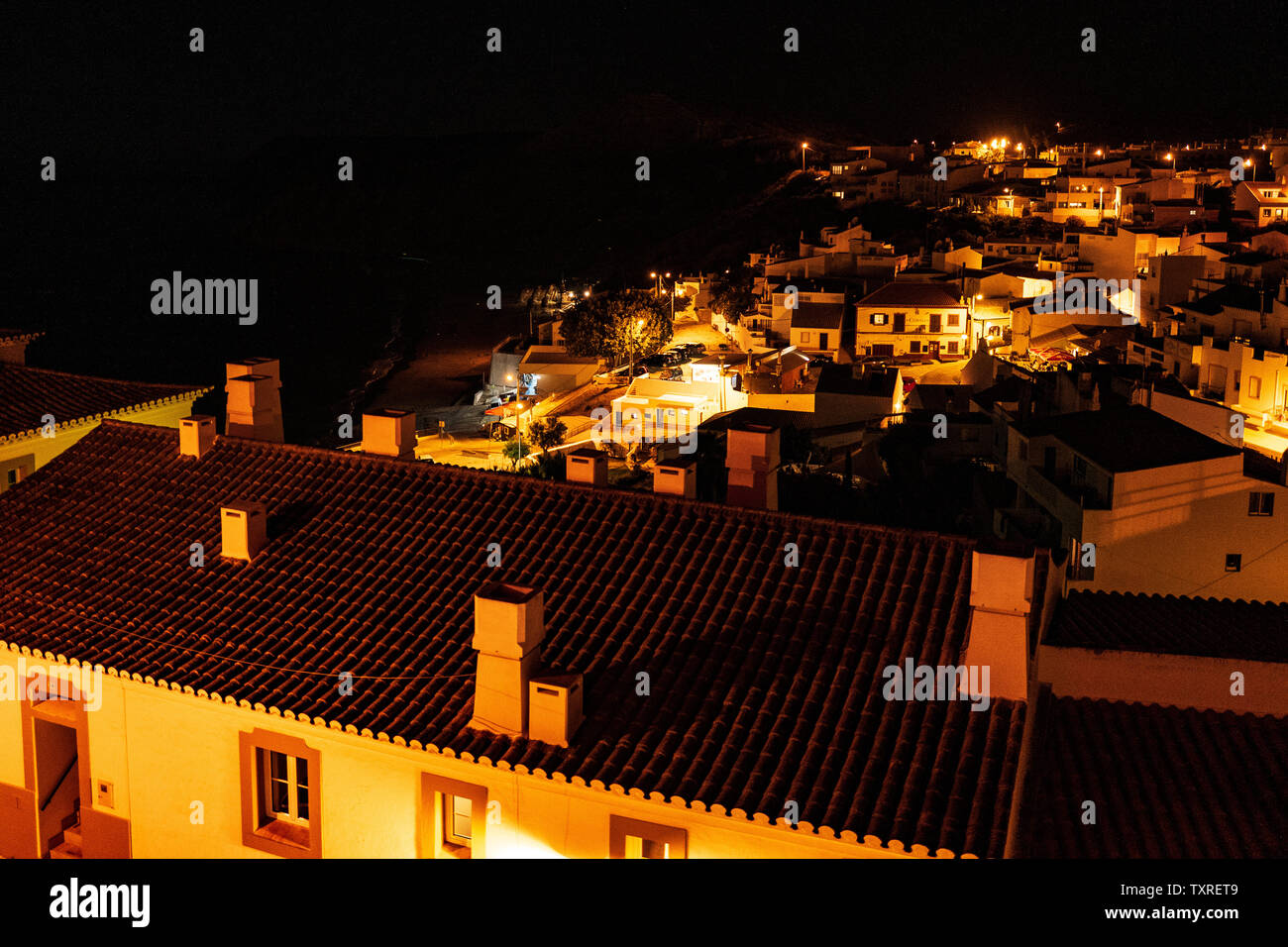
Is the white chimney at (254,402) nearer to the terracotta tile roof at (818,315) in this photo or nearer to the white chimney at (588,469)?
the white chimney at (588,469)

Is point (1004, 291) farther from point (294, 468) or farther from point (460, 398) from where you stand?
point (294, 468)

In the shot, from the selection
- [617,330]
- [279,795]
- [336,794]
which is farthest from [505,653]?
[617,330]

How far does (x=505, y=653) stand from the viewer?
8797mm

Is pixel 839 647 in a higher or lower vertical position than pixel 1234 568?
higher

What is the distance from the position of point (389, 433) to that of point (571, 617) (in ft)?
13.4

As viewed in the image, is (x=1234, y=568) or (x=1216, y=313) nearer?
(x=1234, y=568)

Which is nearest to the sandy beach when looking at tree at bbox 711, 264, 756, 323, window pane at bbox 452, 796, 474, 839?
tree at bbox 711, 264, 756, 323

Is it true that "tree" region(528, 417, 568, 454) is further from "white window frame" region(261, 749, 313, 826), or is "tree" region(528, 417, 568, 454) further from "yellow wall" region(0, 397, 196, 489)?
"white window frame" region(261, 749, 313, 826)

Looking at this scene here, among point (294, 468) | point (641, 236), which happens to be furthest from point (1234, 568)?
point (641, 236)

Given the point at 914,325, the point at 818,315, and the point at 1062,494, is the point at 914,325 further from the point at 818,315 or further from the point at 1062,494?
the point at 1062,494

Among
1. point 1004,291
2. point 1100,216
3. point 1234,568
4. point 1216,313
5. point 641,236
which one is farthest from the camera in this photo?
point 641,236

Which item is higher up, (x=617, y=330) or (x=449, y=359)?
(x=617, y=330)
